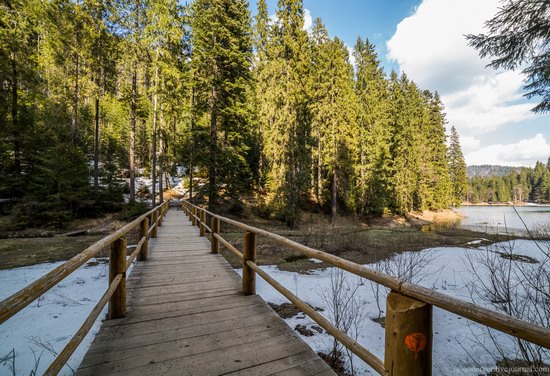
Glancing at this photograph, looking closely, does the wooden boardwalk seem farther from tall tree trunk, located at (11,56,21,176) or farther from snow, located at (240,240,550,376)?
tall tree trunk, located at (11,56,21,176)

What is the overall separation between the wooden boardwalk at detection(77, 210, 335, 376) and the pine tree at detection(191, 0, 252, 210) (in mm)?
12384

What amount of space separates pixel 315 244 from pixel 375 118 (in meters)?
19.6

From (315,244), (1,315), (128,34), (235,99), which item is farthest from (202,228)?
(128,34)

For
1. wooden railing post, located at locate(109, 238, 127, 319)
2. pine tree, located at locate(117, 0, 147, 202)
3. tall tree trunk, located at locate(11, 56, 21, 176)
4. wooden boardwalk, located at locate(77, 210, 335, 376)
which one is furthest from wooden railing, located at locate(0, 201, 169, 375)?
tall tree trunk, located at locate(11, 56, 21, 176)

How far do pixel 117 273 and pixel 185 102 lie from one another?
960 inches

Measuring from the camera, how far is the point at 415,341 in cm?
133

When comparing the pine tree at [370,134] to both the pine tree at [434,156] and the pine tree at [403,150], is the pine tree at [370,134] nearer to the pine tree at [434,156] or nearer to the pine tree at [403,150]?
the pine tree at [403,150]

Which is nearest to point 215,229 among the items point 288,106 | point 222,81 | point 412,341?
point 412,341

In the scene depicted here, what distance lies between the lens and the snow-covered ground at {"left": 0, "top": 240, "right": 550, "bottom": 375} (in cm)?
359

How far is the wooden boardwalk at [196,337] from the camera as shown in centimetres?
217

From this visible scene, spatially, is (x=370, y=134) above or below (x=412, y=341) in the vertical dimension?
above

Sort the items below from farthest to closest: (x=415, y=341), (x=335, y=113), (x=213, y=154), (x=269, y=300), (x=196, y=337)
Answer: (x=335, y=113), (x=213, y=154), (x=269, y=300), (x=196, y=337), (x=415, y=341)

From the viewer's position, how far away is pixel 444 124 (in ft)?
135

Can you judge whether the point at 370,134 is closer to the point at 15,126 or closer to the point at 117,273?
the point at 117,273
